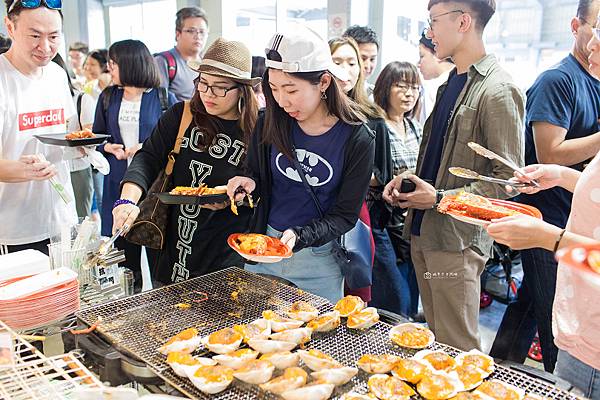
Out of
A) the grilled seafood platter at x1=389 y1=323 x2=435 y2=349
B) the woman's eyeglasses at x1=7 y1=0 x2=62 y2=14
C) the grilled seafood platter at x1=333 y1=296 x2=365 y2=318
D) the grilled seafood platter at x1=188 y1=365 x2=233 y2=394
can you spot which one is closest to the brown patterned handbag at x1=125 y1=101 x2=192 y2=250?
the woman's eyeglasses at x1=7 y1=0 x2=62 y2=14

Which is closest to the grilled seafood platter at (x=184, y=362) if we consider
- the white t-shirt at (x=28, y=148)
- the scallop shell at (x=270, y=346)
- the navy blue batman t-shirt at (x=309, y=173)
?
the scallop shell at (x=270, y=346)

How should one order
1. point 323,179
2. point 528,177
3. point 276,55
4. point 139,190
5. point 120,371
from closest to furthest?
point 120,371, point 528,177, point 276,55, point 323,179, point 139,190

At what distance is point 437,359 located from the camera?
1409mm

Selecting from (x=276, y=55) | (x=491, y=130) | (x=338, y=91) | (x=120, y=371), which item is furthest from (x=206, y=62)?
(x=120, y=371)

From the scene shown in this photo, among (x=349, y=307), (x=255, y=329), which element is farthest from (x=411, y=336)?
(x=255, y=329)

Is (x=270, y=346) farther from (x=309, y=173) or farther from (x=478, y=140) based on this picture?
(x=478, y=140)

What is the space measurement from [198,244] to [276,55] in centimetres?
91

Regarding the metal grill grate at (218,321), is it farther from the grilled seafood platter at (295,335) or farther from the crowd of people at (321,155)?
the crowd of people at (321,155)

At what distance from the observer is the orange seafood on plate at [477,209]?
175 cm

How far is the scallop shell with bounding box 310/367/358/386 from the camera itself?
1312 mm

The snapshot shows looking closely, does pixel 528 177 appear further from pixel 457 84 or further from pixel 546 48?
pixel 546 48

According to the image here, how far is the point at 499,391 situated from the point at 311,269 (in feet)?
3.13

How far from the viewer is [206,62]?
227 centimetres

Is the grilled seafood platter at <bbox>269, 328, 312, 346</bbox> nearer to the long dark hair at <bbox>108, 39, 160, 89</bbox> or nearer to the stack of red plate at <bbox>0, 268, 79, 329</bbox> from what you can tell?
the stack of red plate at <bbox>0, 268, 79, 329</bbox>
